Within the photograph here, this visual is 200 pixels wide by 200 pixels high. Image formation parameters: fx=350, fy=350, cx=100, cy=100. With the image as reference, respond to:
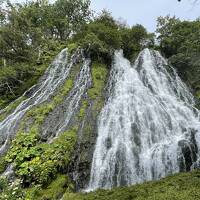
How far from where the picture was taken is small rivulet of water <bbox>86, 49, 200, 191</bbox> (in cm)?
1384

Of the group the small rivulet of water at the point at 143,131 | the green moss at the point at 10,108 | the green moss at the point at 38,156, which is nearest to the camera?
the small rivulet of water at the point at 143,131

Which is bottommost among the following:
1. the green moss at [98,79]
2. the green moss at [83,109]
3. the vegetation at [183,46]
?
the green moss at [83,109]

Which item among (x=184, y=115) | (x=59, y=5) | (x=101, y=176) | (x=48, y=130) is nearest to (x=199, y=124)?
(x=184, y=115)

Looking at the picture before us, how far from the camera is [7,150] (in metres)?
16.5

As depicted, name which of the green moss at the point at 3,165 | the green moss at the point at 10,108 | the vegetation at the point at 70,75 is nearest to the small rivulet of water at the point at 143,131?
the vegetation at the point at 70,75

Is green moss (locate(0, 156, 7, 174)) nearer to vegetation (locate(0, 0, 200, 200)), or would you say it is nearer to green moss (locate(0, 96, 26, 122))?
vegetation (locate(0, 0, 200, 200))

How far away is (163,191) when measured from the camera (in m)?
8.60

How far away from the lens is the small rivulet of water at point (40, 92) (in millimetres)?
18016

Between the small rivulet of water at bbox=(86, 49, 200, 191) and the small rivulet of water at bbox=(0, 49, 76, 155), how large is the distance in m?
3.51

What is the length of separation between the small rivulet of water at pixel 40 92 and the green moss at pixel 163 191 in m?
8.66

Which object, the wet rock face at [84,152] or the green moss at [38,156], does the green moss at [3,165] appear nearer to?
the green moss at [38,156]

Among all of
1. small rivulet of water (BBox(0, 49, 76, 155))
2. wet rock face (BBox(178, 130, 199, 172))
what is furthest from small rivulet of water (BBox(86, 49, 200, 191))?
small rivulet of water (BBox(0, 49, 76, 155))

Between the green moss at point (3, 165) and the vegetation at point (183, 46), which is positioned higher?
the vegetation at point (183, 46)

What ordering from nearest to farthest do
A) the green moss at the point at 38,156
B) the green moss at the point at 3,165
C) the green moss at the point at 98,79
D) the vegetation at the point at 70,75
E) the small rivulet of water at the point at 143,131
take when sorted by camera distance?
the vegetation at the point at 70,75, the small rivulet of water at the point at 143,131, the green moss at the point at 38,156, the green moss at the point at 3,165, the green moss at the point at 98,79
